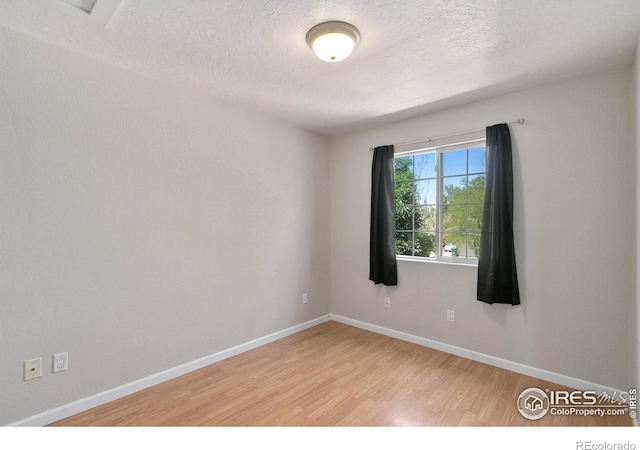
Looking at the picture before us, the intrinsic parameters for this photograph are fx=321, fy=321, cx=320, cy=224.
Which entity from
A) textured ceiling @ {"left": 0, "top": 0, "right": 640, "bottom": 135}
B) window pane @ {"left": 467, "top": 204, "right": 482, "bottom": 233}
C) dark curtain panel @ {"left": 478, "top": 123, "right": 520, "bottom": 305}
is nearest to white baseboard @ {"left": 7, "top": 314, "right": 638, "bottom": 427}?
dark curtain panel @ {"left": 478, "top": 123, "right": 520, "bottom": 305}

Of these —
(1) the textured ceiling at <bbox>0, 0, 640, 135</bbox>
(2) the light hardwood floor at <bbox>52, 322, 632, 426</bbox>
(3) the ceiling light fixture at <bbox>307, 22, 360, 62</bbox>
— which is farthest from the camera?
(2) the light hardwood floor at <bbox>52, 322, 632, 426</bbox>

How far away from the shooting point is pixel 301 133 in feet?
12.7

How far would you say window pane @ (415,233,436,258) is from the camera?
11.3ft

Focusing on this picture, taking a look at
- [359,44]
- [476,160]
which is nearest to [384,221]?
[476,160]

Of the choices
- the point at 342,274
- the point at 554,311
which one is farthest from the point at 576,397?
the point at 342,274

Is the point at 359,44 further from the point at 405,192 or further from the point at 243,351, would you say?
the point at 243,351

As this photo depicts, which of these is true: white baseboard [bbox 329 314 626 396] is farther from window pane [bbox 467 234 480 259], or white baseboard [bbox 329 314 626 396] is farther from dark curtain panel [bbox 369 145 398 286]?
window pane [bbox 467 234 480 259]

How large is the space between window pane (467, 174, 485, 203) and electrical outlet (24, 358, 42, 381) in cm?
365

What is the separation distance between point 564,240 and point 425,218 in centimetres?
126

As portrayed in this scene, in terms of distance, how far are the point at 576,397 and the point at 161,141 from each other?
381cm

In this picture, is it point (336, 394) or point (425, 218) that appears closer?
point (336, 394)

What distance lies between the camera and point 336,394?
2.45 meters

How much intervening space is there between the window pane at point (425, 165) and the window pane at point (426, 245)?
2.11 ft

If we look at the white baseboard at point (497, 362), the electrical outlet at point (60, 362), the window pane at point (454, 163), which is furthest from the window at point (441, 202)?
the electrical outlet at point (60, 362)
